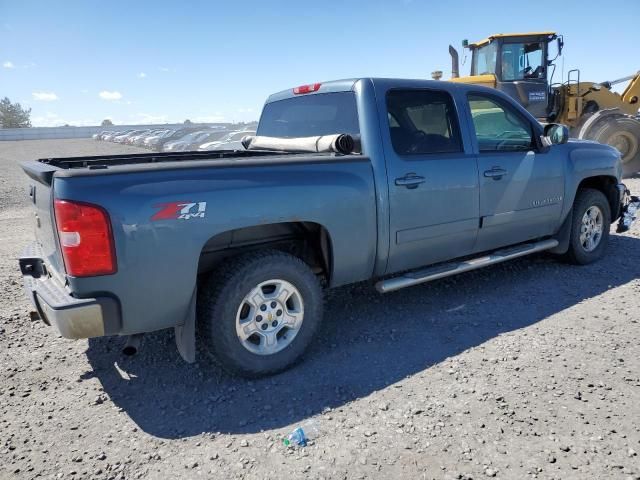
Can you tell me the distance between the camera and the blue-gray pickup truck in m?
2.46

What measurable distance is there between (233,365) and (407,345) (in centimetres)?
132

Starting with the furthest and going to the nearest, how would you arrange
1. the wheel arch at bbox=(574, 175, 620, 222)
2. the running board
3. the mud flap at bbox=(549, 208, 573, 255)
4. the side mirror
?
the wheel arch at bbox=(574, 175, 620, 222) < the mud flap at bbox=(549, 208, 573, 255) < the side mirror < the running board

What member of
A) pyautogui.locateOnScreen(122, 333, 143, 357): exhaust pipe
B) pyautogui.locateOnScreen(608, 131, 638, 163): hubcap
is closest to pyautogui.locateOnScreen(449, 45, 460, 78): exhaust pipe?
pyautogui.locateOnScreen(608, 131, 638, 163): hubcap

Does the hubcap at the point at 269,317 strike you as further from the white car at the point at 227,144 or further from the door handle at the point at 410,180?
the white car at the point at 227,144

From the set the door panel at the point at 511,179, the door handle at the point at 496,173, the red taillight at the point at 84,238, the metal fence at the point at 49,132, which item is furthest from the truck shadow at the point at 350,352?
the metal fence at the point at 49,132

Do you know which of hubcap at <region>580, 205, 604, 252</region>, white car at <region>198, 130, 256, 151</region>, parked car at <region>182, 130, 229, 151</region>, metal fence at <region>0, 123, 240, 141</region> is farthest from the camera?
metal fence at <region>0, 123, 240, 141</region>

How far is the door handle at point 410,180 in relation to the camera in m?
3.43

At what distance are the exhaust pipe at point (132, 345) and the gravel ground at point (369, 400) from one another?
39cm

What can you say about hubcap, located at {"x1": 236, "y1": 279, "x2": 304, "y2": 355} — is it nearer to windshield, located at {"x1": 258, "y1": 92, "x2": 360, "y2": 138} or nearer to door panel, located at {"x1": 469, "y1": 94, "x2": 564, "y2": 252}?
windshield, located at {"x1": 258, "y1": 92, "x2": 360, "y2": 138}

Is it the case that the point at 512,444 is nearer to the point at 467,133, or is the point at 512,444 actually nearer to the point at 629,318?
the point at 629,318

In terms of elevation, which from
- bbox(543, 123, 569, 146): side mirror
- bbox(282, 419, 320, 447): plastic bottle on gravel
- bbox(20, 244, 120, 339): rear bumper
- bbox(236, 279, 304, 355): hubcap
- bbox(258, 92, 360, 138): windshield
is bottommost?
bbox(282, 419, 320, 447): plastic bottle on gravel

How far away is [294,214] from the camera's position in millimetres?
2973

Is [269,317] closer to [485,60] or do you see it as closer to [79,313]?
[79,313]

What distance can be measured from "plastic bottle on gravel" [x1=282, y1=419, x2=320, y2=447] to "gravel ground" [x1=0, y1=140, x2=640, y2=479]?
1.8 inches
